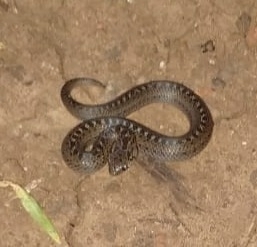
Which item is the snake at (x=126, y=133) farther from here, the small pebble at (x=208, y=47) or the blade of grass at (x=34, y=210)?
the small pebble at (x=208, y=47)

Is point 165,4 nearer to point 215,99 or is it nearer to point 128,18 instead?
point 128,18

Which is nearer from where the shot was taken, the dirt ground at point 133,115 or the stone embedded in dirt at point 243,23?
the dirt ground at point 133,115

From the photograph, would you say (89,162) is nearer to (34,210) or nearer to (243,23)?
(34,210)

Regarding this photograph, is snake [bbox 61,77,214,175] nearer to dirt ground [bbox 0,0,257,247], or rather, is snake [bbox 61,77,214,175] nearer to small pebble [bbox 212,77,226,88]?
dirt ground [bbox 0,0,257,247]

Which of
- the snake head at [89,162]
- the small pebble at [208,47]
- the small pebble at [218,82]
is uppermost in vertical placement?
the small pebble at [208,47]

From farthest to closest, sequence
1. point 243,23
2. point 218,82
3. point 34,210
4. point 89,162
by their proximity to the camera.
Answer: point 243,23 < point 218,82 < point 89,162 < point 34,210

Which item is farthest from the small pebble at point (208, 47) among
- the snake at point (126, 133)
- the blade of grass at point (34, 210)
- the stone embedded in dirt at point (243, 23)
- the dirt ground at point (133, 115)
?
the blade of grass at point (34, 210)

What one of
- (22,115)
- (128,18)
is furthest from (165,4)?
(22,115)

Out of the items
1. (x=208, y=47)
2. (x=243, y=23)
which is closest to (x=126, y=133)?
(x=208, y=47)
